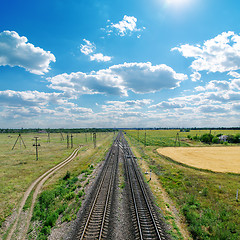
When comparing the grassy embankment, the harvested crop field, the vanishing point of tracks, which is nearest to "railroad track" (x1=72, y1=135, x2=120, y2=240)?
the vanishing point of tracks

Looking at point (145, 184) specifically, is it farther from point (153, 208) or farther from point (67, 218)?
point (67, 218)

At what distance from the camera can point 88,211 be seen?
1498 centimetres

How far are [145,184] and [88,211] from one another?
10.7 m

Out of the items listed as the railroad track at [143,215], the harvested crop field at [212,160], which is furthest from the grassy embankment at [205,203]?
the harvested crop field at [212,160]

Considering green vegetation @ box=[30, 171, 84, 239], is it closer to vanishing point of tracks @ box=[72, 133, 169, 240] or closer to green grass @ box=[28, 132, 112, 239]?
green grass @ box=[28, 132, 112, 239]

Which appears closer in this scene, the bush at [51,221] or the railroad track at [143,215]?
the railroad track at [143,215]

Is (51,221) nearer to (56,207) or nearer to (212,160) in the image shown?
(56,207)

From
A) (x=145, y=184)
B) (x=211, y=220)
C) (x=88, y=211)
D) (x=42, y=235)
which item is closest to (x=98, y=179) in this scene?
(x=145, y=184)

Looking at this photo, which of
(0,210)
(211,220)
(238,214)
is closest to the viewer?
(211,220)

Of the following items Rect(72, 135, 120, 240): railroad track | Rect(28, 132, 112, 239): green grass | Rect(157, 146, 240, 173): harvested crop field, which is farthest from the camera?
Rect(157, 146, 240, 173): harvested crop field

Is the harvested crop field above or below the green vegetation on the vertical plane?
below

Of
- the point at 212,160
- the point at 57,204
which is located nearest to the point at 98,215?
the point at 57,204

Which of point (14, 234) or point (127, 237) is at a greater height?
point (127, 237)

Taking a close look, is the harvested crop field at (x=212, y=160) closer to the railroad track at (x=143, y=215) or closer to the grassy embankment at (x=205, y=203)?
the grassy embankment at (x=205, y=203)
